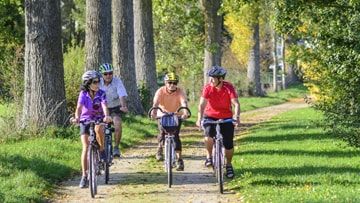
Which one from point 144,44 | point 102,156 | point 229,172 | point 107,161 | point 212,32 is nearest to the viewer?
point 102,156

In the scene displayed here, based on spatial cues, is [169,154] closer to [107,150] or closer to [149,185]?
[149,185]

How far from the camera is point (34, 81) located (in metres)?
16.5

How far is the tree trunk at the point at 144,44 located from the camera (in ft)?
87.4

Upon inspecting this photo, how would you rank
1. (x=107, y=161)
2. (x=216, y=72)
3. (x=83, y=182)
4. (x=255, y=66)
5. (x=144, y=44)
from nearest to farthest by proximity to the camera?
(x=83, y=182) → (x=216, y=72) → (x=107, y=161) → (x=144, y=44) → (x=255, y=66)

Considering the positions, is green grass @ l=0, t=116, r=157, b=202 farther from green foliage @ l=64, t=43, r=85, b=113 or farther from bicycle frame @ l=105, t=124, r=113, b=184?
green foliage @ l=64, t=43, r=85, b=113

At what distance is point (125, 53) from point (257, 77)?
2370cm

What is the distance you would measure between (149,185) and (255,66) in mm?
35429

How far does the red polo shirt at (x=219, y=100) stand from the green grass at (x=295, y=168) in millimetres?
1239

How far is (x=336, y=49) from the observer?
14.5 m

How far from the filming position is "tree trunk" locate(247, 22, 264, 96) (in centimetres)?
4600

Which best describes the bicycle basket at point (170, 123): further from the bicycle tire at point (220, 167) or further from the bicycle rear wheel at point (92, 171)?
the bicycle rear wheel at point (92, 171)

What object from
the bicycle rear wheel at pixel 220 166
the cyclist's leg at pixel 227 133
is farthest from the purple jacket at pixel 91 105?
the cyclist's leg at pixel 227 133

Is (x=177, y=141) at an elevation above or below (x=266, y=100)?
above

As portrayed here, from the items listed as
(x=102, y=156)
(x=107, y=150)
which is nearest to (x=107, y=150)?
(x=107, y=150)
